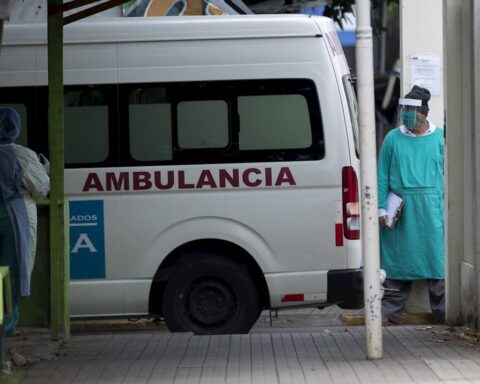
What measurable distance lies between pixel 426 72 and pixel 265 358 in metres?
3.95

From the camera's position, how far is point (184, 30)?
10.3 meters

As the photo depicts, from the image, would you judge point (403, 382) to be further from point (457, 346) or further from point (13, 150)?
point (13, 150)

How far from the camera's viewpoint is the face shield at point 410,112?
35.6 feet

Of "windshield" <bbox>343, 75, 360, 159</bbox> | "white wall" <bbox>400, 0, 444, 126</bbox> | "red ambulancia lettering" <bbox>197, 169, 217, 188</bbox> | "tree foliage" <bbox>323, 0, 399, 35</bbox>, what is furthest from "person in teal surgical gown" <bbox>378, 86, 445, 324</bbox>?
"tree foliage" <bbox>323, 0, 399, 35</bbox>

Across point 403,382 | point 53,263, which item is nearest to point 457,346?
point 403,382

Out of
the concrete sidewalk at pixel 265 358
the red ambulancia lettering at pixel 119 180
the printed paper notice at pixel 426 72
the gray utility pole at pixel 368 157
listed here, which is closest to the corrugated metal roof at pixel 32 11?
the red ambulancia lettering at pixel 119 180

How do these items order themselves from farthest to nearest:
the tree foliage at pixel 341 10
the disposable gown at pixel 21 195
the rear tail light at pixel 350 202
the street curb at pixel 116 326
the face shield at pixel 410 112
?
the tree foliage at pixel 341 10 < the street curb at pixel 116 326 < the face shield at pixel 410 112 < the rear tail light at pixel 350 202 < the disposable gown at pixel 21 195

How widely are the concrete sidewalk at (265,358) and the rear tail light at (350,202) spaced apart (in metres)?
0.82

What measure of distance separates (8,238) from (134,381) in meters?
1.67

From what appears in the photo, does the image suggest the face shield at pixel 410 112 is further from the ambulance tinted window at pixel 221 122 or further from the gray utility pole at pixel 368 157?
the gray utility pole at pixel 368 157

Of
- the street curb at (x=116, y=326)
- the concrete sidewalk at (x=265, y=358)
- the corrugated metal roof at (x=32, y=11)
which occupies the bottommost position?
the street curb at (x=116, y=326)

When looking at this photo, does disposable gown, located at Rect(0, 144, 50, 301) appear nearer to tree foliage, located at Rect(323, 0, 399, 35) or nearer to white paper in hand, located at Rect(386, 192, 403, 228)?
white paper in hand, located at Rect(386, 192, 403, 228)

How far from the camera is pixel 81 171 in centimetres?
1026

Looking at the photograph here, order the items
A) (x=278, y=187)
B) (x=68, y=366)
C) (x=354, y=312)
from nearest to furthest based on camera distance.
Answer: (x=68, y=366) < (x=278, y=187) < (x=354, y=312)
